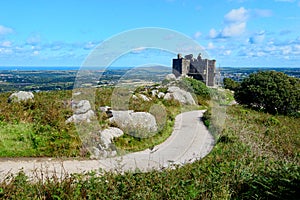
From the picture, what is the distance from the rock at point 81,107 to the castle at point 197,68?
1650 centimetres

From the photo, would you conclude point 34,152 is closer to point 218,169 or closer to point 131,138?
point 131,138

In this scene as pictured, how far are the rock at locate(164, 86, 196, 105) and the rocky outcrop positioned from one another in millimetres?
7369

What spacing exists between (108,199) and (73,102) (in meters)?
9.20

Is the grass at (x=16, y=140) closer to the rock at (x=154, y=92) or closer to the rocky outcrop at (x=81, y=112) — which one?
the rocky outcrop at (x=81, y=112)

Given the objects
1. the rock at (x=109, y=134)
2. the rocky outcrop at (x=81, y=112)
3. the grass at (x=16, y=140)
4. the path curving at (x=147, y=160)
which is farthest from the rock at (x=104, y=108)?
→ the grass at (x=16, y=140)

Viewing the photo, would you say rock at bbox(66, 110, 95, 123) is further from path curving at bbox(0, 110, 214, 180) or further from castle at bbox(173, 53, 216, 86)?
castle at bbox(173, 53, 216, 86)

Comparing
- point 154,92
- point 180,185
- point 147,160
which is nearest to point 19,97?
point 147,160

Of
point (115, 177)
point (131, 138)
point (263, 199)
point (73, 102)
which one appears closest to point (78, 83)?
point (73, 102)

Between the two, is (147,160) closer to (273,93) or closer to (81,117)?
(81,117)

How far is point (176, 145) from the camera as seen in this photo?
11.6m

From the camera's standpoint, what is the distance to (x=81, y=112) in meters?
12.6

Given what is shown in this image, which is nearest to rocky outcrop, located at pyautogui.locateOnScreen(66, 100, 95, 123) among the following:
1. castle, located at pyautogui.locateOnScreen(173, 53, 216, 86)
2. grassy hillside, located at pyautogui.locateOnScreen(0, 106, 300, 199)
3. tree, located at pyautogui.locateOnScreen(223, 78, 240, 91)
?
grassy hillside, located at pyautogui.locateOnScreen(0, 106, 300, 199)

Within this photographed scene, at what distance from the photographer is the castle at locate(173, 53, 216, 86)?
29.8m

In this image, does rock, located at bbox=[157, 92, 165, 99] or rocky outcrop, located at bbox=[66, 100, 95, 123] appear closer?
rocky outcrop, located at bbox=[66, 100, 95, 123]
